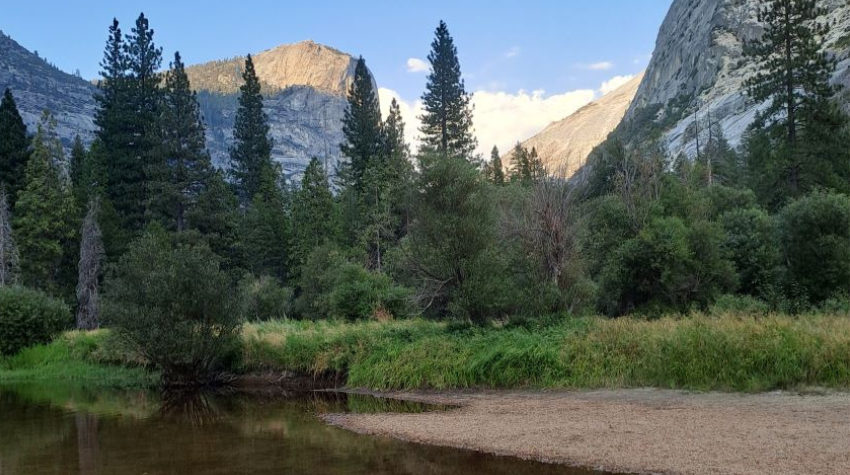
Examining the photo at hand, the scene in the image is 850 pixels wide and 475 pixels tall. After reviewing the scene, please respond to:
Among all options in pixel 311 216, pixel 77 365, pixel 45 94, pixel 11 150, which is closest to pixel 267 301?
pixel 311 216

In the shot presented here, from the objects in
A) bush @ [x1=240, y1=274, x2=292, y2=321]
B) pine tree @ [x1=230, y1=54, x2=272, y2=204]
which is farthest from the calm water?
pine tree @ [x1=230, y1=54, x2=272, y2=204]

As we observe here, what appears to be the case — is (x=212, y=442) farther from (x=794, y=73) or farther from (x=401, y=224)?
(x=401, y=224)

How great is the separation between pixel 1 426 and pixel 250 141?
60995mm

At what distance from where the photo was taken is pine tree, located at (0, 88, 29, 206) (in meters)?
51.6

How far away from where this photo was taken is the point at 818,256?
27.2 m

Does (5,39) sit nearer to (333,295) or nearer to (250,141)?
(250,141)

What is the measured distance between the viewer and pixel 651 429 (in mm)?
12516

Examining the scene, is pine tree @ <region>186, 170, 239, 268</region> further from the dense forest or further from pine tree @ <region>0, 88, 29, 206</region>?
pine tree @ <region>0, 88, 29, 206</region>

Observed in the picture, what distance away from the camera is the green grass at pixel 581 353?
1582 centimetres

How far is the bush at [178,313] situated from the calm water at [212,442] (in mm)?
2850

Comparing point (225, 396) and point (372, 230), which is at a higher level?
point (372, 230)

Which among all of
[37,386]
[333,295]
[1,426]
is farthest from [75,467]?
[333,295]

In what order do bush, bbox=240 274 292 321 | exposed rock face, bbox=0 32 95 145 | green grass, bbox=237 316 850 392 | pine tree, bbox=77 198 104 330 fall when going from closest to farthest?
green grass, bbox=237 316 850 392, pine tree, bbox=77 198 104 330, bush, bbox=240 274 292 321, exposed rock face, bbox=0 32 95 145

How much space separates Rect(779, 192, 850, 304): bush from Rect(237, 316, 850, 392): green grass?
32.5ft
